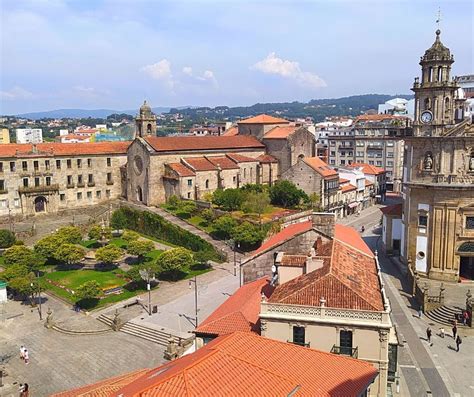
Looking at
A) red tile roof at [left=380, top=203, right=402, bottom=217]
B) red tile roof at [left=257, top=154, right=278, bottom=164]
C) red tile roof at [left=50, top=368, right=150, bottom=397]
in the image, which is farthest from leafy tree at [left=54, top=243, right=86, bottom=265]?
red tile roof at [left=257, top=154, right=278, bottom=164]

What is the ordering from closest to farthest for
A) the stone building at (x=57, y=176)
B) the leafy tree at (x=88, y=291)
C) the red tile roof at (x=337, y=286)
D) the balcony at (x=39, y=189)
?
the red tile roof at (x=337, y=286), the leafy tree at (x=88, y=291), the stone building at (x=57, y=176), the balcony at (x=39, y=189)

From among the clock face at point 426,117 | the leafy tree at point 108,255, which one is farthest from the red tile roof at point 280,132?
the leafy tree at point 108,255

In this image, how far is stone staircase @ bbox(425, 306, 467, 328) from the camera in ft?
113

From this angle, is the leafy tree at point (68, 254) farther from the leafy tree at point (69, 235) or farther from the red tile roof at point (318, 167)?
the red tile roof at point (318, 167)

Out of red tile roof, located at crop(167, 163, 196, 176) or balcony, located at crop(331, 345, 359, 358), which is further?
red tile roof, located at crop(167, 163, 196, 176)

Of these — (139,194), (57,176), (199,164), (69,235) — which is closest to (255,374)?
(69,235)

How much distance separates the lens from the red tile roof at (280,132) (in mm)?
77488

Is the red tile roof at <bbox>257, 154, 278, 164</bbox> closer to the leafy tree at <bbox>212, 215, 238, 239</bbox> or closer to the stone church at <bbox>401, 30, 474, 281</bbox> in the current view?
the leafy tree at <bbox>212, 215, 238, 239</bbox>

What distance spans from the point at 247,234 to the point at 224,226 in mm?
3240

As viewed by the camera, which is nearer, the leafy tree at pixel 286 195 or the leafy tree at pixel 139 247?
the leafy tree at pixel 139 247

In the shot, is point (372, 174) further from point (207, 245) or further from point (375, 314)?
point (375, 314)

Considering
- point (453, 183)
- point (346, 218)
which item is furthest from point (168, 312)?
point (346, 218)

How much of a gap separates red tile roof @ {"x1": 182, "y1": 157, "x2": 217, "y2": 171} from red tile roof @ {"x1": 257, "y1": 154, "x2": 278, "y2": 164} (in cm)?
986

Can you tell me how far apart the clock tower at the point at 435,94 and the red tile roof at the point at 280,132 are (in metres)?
33.2
